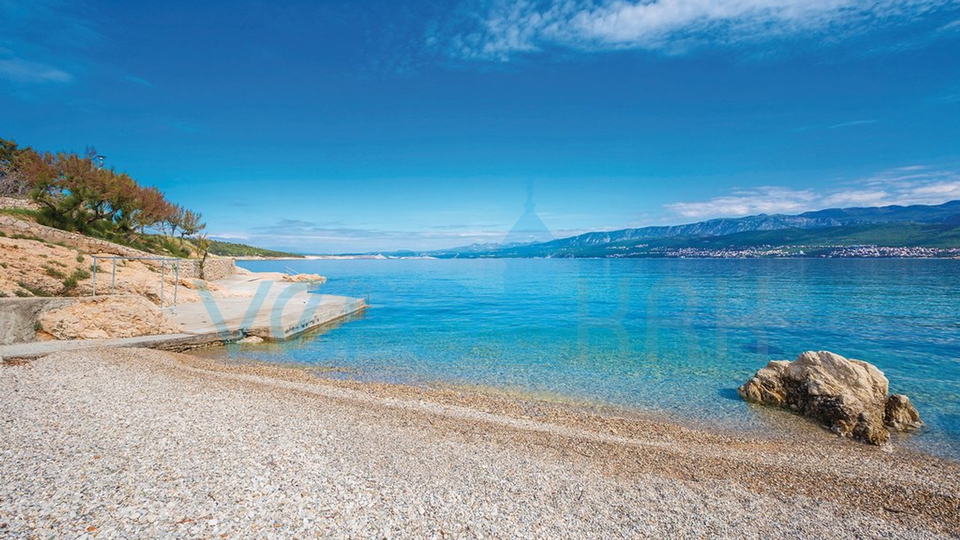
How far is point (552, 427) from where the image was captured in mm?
9539

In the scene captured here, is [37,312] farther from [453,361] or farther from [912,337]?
[912,337]

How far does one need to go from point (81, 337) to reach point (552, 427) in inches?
610

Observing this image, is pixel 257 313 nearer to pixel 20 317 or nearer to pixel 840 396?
pixel 20 317

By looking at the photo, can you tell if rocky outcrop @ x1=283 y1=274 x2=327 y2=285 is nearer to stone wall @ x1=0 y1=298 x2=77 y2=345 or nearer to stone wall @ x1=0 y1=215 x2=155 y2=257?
stone wall @ x1=0 y1=215 x2=155 y2=257

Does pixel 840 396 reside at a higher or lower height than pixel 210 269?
lower

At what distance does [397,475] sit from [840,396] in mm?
10625

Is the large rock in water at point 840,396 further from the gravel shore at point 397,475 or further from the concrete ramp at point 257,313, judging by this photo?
the concrete ramp at point 257,313

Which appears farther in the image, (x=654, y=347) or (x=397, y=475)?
(x=654, y=347)

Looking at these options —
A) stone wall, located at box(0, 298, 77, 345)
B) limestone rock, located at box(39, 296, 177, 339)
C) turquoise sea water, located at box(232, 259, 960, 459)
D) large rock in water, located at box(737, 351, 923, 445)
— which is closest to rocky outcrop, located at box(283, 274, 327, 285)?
turquoise sea water, located at box(232, 259, 960, 459)

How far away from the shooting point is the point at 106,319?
15211mm

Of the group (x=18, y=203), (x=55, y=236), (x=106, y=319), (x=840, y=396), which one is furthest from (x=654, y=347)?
(x=18, y=203)

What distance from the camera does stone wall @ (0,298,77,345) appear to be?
1306 cm

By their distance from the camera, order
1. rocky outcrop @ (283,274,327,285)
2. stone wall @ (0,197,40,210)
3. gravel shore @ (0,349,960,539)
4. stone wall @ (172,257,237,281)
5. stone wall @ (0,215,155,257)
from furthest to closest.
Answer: rocky outcrop @ (283,274,327,285) < stone wall @ (0,197,40,210) < stone wall @ (172,257,237,281) < stone wall @ (0,215,155,257) < gravel shore @ (0,349,960,539)

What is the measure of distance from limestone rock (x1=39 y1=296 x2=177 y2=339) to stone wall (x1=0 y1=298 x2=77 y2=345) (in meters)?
0.22
